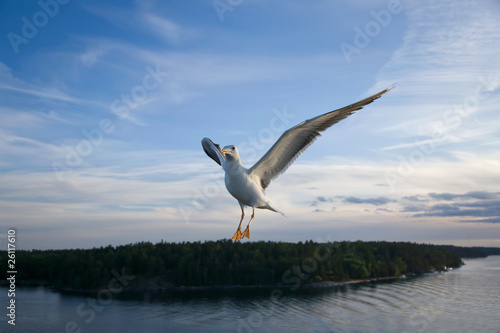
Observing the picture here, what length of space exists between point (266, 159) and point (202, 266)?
6218 cm

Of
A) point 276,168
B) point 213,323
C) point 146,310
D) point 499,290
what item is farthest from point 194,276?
point 276,168

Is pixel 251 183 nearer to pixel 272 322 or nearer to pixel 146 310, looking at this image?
pixel 272 322

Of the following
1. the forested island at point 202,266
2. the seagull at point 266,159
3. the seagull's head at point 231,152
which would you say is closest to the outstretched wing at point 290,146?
the seagull at point 266,159

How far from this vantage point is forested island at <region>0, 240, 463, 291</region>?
2500 inches

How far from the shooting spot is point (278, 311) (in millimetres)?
47188

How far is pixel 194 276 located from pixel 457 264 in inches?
2446

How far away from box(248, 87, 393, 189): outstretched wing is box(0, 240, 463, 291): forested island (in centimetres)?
5983

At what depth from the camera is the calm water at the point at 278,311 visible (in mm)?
40688

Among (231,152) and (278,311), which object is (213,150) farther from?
(278,311)

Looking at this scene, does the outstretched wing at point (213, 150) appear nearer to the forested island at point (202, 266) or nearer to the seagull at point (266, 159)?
the seagull at point (266, 159)

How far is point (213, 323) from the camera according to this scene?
42.7 meters

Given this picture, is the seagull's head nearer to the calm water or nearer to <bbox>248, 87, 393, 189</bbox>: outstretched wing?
<bbox>248, 87, 393, 189</bbox>: outstretched wing

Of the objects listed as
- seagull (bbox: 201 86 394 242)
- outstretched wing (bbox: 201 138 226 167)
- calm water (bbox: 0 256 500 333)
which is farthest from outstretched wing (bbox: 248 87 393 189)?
calm water (bbox: 0 256 500 333)

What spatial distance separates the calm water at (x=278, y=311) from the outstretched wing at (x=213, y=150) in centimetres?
3825
